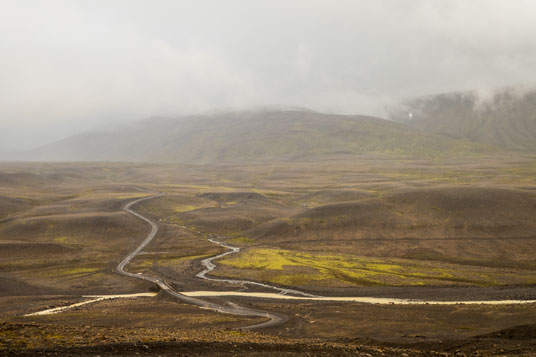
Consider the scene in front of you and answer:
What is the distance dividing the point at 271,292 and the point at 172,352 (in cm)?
4761

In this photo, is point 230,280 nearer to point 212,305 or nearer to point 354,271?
point 212,305

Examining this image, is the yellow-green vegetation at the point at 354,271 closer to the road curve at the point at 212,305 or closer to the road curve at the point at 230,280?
the road curve at the point at 230,280

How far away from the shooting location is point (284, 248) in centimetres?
12450

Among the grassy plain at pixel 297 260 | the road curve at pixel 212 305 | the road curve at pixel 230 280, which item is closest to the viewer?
the grassy plain at pixel 297 260

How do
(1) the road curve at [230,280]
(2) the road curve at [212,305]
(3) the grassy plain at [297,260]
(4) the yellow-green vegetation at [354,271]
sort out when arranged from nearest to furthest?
(3) the grassy plain at [297,260]
(2) the road curve at [212,305]
(1) the road curve at [230,280]
(4) the yellow-green vegetation at [354,271]

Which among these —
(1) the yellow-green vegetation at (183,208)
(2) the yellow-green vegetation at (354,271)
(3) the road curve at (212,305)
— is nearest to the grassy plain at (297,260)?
(2) the yellow-green vegetation at (354,271)

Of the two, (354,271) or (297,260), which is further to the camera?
(297,260)

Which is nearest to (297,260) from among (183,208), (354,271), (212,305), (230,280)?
(354,271)

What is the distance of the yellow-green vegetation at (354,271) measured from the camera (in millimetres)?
81125

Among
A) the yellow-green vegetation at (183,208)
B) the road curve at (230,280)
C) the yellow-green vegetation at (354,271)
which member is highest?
the yellow-green vegetation at (183,208)

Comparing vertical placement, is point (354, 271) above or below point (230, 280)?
above

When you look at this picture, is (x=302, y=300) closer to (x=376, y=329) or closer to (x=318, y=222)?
(x=376, y=329)

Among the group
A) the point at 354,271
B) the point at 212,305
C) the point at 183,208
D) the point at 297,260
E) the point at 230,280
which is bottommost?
the point at 230,280

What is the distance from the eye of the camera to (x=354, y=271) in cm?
9050
